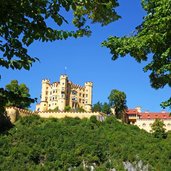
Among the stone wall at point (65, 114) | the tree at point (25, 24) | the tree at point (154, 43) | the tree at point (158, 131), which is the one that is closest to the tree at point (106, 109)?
the tree at point (158, 131)

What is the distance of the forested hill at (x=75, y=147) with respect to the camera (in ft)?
180

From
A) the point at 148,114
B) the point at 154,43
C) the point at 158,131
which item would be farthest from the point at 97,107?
the point at 154,43

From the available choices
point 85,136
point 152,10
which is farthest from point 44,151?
point 152,10

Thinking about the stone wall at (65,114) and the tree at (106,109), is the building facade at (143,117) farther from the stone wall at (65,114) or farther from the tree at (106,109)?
the stone wall at (65,114)

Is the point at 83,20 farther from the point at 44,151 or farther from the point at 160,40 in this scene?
the point at 44,151

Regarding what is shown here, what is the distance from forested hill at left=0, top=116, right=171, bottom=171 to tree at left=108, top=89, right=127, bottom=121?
21.8 meters

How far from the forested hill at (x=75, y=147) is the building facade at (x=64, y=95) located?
33.0m

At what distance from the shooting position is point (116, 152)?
58219mm

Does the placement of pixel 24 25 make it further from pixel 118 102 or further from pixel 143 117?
pixel 143 117

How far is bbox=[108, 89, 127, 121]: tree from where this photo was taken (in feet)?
292

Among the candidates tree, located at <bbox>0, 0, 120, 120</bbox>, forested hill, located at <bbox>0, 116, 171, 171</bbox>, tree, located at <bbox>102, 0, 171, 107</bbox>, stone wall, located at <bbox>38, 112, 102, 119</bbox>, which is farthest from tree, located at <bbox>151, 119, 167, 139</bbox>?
tree, located at <bbox>0, 0, 120, 120</bbox>

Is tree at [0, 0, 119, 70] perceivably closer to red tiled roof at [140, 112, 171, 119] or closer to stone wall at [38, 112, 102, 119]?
stone wall at [38, 112, 102, 119]

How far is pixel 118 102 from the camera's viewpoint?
89.2m

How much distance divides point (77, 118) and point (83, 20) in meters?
58.5
